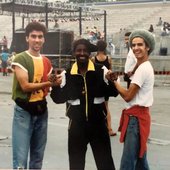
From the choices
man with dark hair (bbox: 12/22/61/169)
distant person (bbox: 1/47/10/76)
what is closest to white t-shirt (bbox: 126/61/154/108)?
man with dark hair (bbox: 12/22/61/169)

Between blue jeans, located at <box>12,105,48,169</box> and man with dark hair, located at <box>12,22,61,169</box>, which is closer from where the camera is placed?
man with dark hair, located at <box>12,22,61,169</box>

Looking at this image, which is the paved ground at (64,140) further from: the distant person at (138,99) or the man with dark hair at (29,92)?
the distant person at (138,99)

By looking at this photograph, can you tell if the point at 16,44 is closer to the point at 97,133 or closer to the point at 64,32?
the point at 64,32

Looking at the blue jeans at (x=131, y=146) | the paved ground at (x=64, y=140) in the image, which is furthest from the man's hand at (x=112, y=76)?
the paved ground at (x=64, y=140)

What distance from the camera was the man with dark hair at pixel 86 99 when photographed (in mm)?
5316

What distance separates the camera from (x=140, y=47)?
16.7 ft

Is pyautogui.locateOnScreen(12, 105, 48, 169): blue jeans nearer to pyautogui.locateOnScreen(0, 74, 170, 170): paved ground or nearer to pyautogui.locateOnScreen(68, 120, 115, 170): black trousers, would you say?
pyautogui.locateOnScreen(68, 120, 115, 170): black trousers

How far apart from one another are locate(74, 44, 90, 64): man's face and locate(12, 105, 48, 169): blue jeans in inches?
26.3

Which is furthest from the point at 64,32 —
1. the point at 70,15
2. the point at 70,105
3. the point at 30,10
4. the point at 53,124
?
the point at 70,105

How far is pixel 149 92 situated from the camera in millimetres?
5172

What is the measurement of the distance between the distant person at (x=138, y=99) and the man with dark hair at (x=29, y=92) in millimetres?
732

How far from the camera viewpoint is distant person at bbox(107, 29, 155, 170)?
5098mm

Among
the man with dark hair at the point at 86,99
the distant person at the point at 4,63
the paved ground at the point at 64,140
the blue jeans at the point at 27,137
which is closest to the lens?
the blue jeans at the point at 27,137

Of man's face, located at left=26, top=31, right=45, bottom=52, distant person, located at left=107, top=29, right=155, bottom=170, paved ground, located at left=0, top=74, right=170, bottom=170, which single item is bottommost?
paved ground, located at left=0, top=74, right=170, bottom=170
